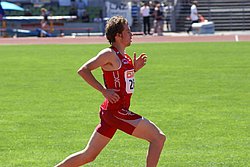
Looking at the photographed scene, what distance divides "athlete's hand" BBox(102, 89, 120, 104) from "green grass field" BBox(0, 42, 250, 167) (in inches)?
91.3

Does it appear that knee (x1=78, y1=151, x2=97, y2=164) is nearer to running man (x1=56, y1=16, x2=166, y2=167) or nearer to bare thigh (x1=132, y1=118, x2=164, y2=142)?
running man (x1=56, y1=16, x2=166, y2=167)

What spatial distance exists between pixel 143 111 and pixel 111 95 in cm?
753

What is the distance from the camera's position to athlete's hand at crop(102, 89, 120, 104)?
27.1 feet

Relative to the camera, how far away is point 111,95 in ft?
27.1

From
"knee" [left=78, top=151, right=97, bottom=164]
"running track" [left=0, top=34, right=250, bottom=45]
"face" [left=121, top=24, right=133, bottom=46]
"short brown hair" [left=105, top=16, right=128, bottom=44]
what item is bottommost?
"running track" [left=0, top=34, right=250, bottom=45]

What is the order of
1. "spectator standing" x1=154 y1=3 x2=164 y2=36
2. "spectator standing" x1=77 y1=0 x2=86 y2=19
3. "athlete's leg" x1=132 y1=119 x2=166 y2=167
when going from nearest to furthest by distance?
1. "athlete's leg" x1=132 y1=119 x2=166 y2=167
2. "spectator standing" x1=154 y1=3 x2=164 y2=36
3. "spectator standing" x1=77 y1=0 x2=86 y2=19

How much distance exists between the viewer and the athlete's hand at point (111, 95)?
8.27 meters

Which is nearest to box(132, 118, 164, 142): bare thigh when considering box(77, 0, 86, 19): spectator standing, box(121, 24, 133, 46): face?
box(121, 24, 133, 46): face

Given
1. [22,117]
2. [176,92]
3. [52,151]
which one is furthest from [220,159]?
[176,92]

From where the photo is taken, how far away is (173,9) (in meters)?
53.0

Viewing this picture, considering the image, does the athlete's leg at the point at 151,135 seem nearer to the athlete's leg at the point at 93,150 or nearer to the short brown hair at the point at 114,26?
the athlete's leg at the point at 93,150

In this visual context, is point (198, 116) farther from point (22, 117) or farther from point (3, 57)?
point (3, 57)

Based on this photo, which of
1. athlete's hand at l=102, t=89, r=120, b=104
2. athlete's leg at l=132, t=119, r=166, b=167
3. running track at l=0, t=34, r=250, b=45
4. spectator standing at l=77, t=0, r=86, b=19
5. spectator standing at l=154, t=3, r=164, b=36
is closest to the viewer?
athlete's hand at l=102, t=89, r=120, b=104

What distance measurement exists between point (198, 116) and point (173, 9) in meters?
38.4
